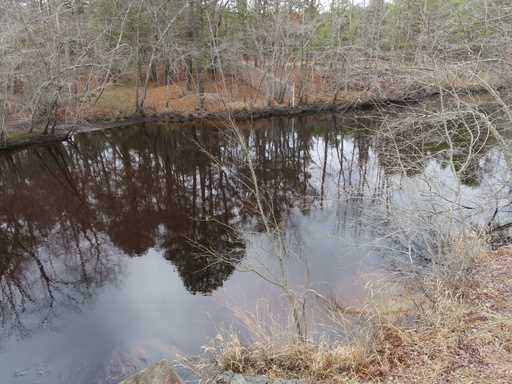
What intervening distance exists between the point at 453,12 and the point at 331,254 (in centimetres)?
625

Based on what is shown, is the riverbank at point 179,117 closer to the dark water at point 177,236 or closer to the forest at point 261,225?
the forest at point 261,225

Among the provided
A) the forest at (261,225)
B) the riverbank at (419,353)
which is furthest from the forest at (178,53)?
the riverbank at (419,353)

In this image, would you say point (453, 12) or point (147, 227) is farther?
point (147, 227)

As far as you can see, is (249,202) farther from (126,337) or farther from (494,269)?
(494,269)

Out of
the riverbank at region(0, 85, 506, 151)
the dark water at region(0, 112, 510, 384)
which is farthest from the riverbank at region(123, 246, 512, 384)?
the riverbank at region(0, 85, 506, 151)

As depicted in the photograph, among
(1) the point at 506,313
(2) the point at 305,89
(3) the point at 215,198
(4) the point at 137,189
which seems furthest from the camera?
(2) the point at 305,89

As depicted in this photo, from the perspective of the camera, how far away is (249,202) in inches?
524

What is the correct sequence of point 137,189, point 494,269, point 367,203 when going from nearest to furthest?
point 494,269
point 367,203
point 137,189

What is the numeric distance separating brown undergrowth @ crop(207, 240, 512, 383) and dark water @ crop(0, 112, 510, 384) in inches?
50.9

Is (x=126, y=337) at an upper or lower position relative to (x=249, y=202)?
lower

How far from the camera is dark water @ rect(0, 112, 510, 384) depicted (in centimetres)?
786

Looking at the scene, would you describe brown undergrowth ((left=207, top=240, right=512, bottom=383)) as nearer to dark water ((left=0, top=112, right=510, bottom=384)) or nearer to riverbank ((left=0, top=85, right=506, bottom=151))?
dark water ((left=0, top=112, right=510, bottom=384))

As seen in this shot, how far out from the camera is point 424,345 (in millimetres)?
5691

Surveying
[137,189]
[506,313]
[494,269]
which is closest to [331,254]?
[494,269]
